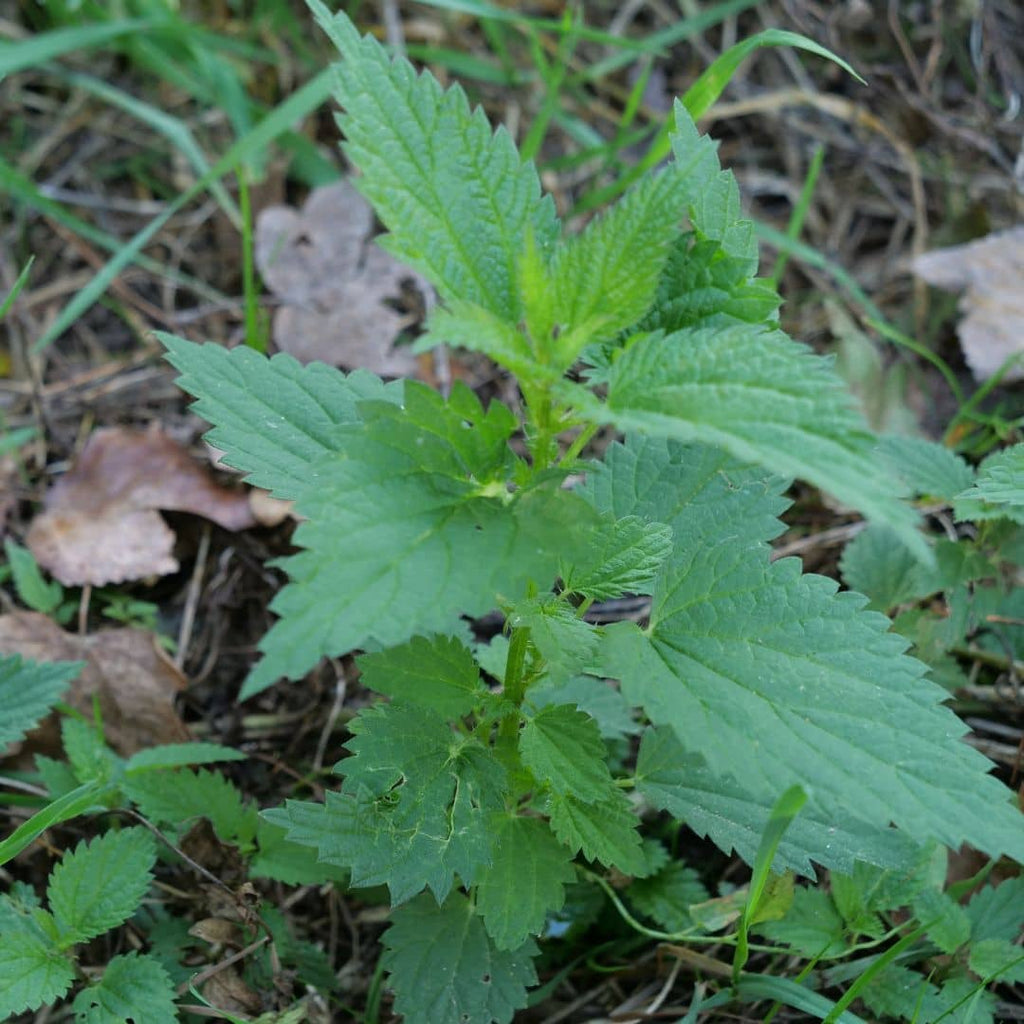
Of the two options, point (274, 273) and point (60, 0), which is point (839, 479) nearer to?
point (274, 273)

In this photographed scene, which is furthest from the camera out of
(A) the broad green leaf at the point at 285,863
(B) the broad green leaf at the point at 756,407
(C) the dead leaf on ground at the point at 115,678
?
(C) the dead leaf on ground at the point at 115,678

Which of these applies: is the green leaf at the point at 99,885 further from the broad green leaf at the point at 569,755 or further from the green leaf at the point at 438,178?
the green leaf at the point at 438,178

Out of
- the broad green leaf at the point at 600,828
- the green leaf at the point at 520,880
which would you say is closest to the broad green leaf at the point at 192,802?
the green leaf at the point at 520,880

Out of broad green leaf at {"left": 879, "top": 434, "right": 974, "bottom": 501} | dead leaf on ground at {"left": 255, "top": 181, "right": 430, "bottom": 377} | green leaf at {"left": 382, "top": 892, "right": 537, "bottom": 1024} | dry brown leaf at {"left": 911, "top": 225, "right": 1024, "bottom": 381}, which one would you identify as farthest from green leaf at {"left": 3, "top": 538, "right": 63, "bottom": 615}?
dry brown leaf at {"left": 911, "top": 225, "right": 1024, "bottom": 381}

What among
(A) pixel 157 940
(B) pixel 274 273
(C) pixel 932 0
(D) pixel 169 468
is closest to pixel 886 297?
(C) pixel 932 0

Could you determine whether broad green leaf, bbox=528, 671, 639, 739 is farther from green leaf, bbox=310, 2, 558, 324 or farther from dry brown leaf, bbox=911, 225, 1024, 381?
dry brown leaf, bbox=911, 225, 1024, 381
